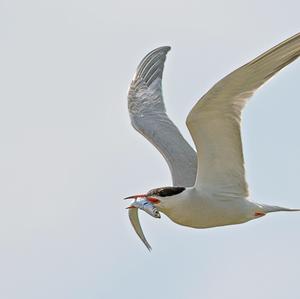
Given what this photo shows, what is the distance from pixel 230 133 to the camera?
10.8 meters

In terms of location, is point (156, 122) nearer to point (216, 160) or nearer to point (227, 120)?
point (216, 160)

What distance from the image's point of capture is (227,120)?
10.6 meters

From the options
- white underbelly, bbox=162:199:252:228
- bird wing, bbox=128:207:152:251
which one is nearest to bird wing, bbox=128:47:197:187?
bird wing, bbox=128:207:152:251

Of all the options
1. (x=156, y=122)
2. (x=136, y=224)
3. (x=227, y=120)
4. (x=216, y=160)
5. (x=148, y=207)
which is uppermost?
(x=156, y=122)

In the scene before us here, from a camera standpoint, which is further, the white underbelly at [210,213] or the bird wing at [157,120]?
the bird wing at [157,120]

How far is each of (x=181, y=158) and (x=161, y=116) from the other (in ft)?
4.75

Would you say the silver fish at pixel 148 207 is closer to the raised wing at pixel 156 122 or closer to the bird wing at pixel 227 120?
the bird wing at pixel 227 120

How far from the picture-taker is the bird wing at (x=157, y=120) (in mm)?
12867

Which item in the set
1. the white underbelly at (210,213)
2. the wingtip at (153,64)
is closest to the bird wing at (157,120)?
the wingtip at (153,64)

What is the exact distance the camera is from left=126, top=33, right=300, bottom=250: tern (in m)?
9.98

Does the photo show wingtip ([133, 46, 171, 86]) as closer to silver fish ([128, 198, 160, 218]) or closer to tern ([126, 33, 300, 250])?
tern ([126, 33, 300, 250])

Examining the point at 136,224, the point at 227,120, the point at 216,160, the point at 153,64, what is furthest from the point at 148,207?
the point at 153,64

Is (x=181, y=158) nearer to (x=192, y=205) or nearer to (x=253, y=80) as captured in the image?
(x=192, y=205)

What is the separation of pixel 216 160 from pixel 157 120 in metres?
3.17
